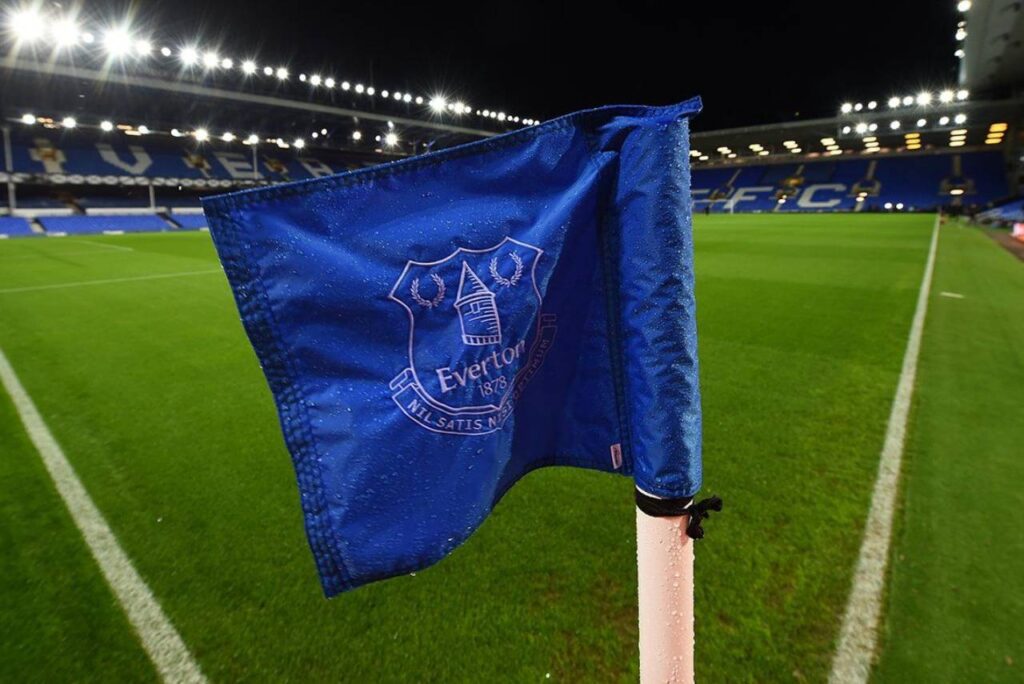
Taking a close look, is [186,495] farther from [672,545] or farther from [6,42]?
[6,42]

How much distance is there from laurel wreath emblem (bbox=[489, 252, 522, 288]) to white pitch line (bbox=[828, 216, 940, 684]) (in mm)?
1850

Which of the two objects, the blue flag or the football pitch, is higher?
the blue flag

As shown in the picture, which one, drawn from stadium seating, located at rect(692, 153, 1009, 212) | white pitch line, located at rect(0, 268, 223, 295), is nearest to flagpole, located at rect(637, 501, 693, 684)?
white pitch line, located at rect(0, 268, 223, 295)

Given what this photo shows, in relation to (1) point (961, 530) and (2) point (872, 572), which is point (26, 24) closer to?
(2) point (872, 572)

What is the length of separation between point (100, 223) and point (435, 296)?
139 ft

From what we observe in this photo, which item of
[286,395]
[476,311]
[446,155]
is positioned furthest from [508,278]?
[286,395]

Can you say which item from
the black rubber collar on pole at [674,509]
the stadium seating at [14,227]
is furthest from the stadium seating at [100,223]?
the black rubber collar on pole at [674,509]

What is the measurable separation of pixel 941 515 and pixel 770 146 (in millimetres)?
57705

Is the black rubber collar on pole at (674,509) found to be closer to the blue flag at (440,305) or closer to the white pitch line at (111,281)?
the blue flag at (440,305)

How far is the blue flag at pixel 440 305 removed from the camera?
2.97 ft

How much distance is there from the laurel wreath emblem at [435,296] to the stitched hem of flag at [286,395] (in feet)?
0.77

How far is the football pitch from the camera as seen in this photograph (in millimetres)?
1994

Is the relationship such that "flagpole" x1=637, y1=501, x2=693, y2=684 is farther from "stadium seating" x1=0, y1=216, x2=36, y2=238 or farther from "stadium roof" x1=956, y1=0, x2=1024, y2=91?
"stadium seating" x1=0, y1=216, x2=36, y2=238

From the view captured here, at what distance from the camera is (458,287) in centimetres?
100
